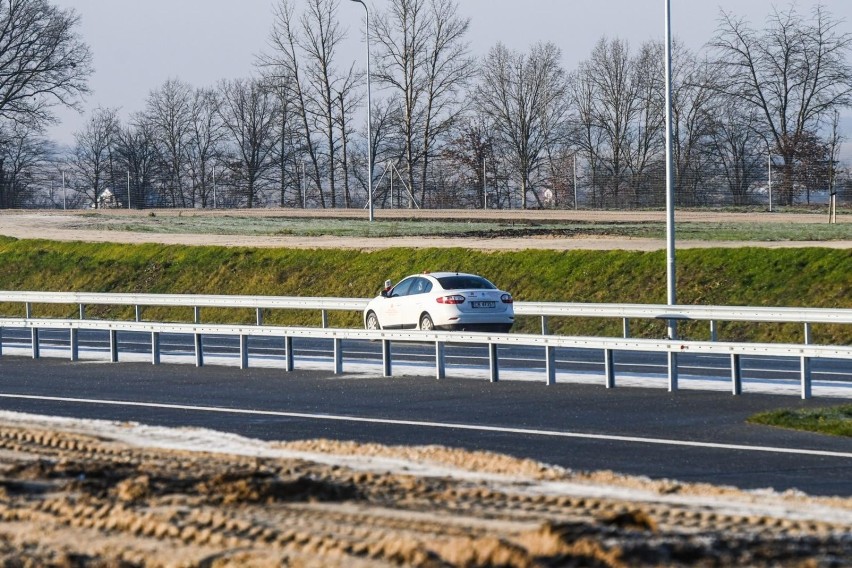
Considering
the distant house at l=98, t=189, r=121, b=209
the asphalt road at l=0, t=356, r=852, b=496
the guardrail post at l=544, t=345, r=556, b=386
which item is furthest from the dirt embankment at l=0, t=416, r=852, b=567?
the distant house at l=98, t=189, r=121, b=209

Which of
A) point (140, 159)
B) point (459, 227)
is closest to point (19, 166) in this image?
point (140, 159)

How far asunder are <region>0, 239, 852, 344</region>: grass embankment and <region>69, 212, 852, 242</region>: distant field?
18.1 ft

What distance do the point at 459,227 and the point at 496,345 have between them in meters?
32.1

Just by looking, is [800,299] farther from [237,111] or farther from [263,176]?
[237,111]

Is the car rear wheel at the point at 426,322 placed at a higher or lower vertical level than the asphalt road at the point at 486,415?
higher

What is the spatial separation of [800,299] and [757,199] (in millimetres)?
33692

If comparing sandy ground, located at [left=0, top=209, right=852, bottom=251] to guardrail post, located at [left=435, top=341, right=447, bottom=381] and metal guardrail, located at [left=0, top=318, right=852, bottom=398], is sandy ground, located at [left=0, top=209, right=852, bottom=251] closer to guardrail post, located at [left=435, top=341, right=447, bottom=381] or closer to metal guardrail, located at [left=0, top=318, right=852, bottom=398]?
metal guardrail, located at [left=0, top=318, right=852, bottom=398]

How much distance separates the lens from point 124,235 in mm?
53531

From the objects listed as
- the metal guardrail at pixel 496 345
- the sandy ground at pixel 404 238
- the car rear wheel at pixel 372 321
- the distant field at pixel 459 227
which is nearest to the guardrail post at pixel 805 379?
the metal guardrail at pixel 496 345

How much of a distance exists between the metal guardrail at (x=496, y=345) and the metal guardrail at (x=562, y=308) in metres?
0.71

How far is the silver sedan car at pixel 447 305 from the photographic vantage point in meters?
26.0

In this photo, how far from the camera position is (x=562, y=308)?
77.9 feet

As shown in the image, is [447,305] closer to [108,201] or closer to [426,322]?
[426,322]

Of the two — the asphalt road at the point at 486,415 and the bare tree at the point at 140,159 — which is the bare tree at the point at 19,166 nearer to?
the bare tree at the point at 140,159
